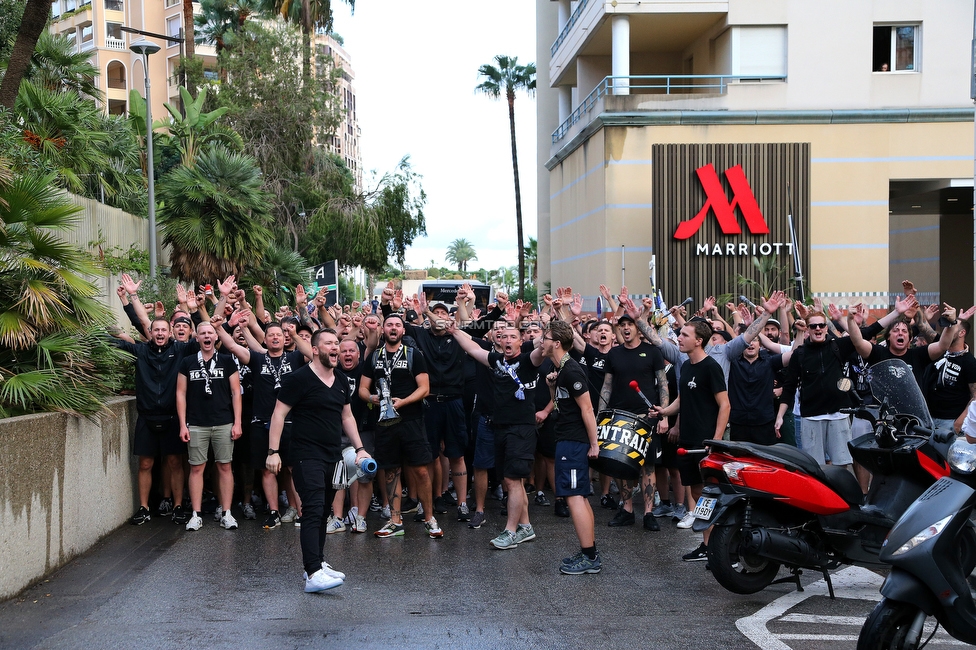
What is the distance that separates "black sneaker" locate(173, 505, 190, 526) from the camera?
9289 mm

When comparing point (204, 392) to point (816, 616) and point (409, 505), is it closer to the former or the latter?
point (409, 505)

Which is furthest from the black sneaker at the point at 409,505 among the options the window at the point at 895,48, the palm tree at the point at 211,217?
the window at the point at 895,48

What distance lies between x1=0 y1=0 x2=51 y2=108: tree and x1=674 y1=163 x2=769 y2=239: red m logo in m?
15.8

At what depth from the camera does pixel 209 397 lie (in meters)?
9.23

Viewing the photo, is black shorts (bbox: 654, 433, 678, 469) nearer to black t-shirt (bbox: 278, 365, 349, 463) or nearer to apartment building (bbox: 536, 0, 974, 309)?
black t-shirt (bbox: 278, 365, 349, 463)

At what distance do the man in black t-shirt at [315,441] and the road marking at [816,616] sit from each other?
114 inches

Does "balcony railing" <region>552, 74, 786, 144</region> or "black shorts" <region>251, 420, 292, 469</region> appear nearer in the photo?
"black shorts" <region>251, 420, 292, 469</region>

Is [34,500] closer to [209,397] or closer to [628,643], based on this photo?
[209,397]

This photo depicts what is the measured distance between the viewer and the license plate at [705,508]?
21.9ft

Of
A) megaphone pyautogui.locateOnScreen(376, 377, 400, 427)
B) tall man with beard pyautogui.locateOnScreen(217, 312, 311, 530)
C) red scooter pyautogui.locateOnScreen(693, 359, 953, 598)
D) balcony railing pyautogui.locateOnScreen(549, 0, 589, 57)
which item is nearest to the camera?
red scooter pyautogui.locateOnScreen(693, 359, 953, 598)

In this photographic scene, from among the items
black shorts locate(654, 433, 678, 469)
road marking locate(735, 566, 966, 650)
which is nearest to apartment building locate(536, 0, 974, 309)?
black shorts locate(654, 433, 678, 469)

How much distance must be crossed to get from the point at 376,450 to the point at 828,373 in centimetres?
443

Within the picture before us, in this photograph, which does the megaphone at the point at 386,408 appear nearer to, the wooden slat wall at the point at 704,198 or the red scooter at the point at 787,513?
the red scooter at the point at 787,513

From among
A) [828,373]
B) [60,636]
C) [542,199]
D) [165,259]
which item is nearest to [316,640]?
[60,636]
